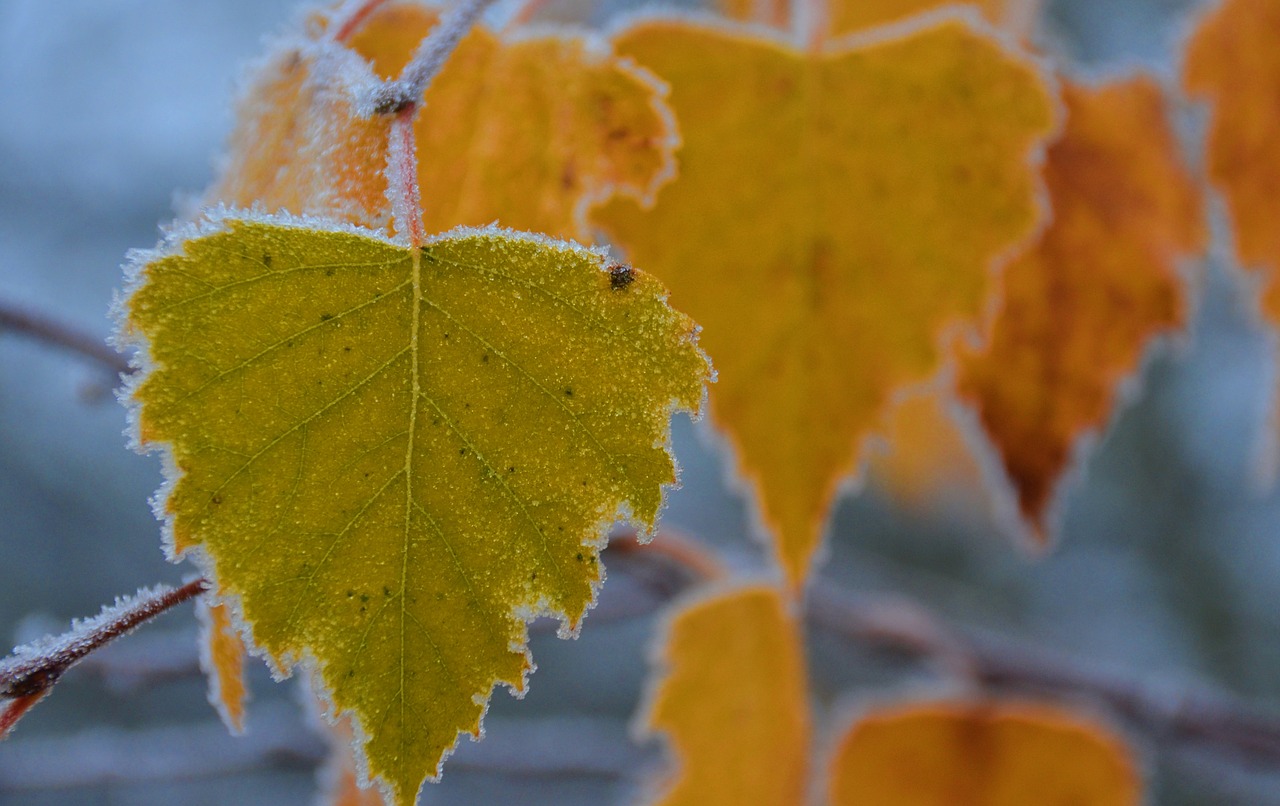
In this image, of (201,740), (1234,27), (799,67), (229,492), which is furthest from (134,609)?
(201,740)

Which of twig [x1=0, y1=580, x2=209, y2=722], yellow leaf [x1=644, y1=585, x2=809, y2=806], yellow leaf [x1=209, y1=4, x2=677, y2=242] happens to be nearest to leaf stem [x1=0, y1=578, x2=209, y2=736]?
twig [x1=0, y1=580, x2=209, y2=722]

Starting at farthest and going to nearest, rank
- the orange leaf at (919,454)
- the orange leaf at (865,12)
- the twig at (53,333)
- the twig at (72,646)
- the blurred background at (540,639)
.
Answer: the blurred background at (540,639) < the orange leaf at (919,454) < the orange leaf at (865,12) < the twig at (53,333) < the twig at (72,646)

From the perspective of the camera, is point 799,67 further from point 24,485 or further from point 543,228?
point 24,485

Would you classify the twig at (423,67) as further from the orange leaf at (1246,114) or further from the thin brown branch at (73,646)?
the orange leaf at (1246,114)

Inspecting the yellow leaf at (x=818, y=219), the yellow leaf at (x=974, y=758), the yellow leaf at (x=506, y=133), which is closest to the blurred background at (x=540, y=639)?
the yellow leaf at (x=974, y=758)

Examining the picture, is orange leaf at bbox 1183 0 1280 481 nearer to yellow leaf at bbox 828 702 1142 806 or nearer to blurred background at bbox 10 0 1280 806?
yellow leaf at bbox 828 702 1142 806

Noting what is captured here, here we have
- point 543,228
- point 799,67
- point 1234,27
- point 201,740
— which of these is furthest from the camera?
point 201,740

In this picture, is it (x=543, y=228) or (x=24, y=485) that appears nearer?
(x=543, y=228)
